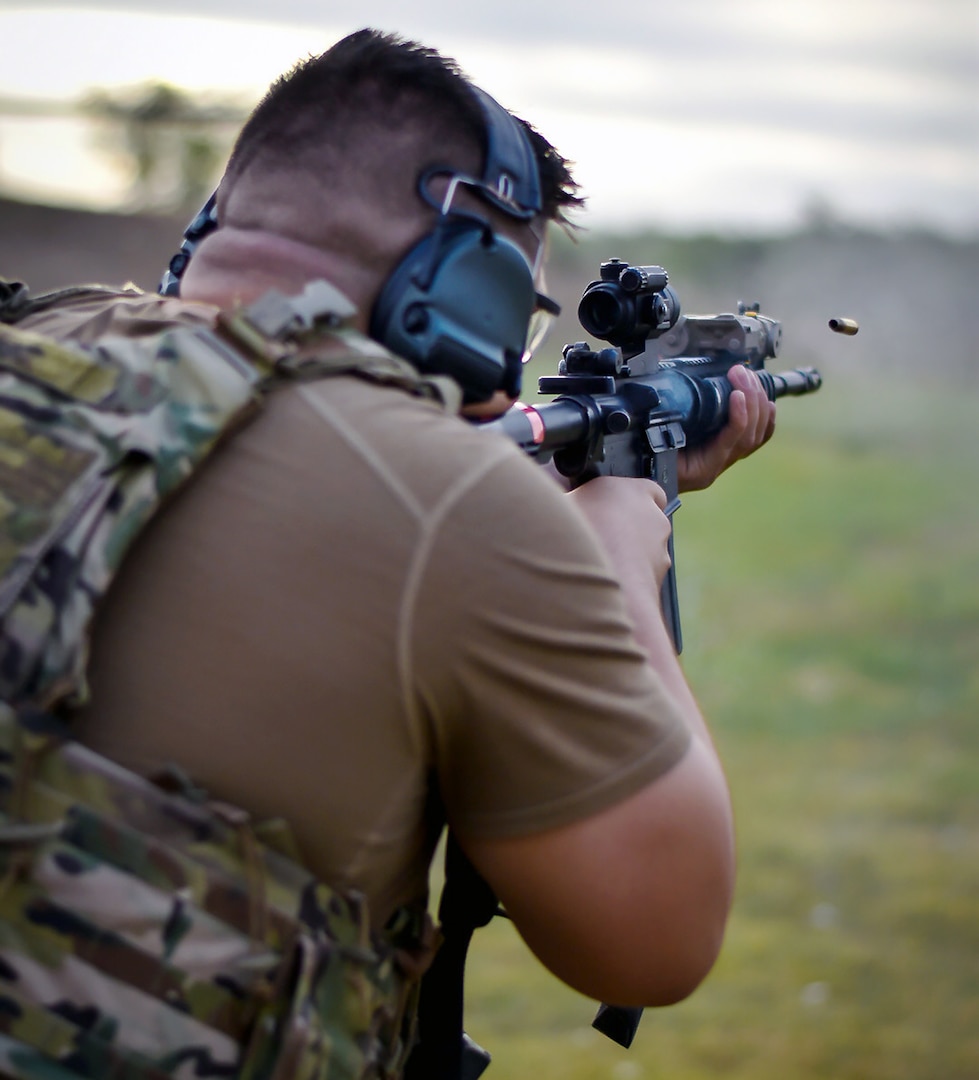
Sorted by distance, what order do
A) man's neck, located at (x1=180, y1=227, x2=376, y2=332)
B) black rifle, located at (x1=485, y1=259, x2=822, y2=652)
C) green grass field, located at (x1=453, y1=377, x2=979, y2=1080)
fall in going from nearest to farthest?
1. man's neck, located at (x1=180, y1=227, x2=376, y2=332)
2. black rifle, located at (x1=485, y1=259, x2=822, y2=652)
3. green grass field, located at (x1=453, y1=377, x2=979, y2=1080)

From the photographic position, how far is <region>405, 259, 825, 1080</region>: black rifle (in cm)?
172

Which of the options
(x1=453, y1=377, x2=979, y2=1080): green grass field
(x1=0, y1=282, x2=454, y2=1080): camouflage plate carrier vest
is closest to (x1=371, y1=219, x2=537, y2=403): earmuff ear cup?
(x1=0, y1=282, x2=454, y2=1080): camouflage plate carrier vest

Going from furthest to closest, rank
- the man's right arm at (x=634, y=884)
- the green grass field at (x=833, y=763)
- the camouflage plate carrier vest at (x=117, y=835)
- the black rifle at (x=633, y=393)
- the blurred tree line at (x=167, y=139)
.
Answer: the blurred tree line at (x=167, y=139) < the green grass field at (x=833, y=763) < the black rifle at (x=633, y=393) < the man's right arm at (x=634, y=884) < the camouflage plate carrier vest at (x=117, y=835)

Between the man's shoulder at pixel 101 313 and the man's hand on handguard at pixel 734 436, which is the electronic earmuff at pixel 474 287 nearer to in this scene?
the man's shoulder at pixel 101 313

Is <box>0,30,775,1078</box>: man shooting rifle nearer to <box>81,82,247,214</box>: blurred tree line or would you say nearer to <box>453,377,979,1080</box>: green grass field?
<box>453,377,979,1080</box>: green grass field

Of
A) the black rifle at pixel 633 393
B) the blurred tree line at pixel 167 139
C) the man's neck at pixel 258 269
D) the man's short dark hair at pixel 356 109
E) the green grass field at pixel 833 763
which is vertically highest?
the man's short dark hair at pixel 356 109

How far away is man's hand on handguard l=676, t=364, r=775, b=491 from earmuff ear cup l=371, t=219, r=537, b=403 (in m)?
0.90

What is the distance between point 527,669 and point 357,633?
0.52ft

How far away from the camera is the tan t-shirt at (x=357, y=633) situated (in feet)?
3.67

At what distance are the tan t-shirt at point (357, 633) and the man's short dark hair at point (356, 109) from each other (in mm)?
385

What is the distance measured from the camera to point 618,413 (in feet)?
6.68

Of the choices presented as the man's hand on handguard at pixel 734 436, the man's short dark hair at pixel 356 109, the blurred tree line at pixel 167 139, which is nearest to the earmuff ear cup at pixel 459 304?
the man's short dark hair at pixel 356 109

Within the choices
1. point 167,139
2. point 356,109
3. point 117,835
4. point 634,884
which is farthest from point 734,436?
point 167,139

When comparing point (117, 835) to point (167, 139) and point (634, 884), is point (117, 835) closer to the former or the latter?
point (634, 884)
